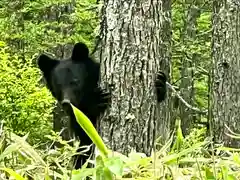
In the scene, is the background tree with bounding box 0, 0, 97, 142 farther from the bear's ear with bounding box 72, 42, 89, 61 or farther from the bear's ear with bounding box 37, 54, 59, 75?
the bear's ear with bounding box 72, 42, 89, 61

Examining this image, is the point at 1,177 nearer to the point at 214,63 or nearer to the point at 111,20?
the point at 111,20

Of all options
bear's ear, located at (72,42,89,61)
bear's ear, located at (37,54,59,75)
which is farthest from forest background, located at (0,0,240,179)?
bear's ear, located at (37,54,59,75)

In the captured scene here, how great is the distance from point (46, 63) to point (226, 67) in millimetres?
4356

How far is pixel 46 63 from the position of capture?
6527mm

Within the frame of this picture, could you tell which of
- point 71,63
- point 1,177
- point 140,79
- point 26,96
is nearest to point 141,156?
point 1,177

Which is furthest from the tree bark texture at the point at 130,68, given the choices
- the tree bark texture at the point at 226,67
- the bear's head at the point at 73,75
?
the tree bark texture at the point at 226,67

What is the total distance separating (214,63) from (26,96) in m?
3.92

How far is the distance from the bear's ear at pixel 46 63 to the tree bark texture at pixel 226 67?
419 cm

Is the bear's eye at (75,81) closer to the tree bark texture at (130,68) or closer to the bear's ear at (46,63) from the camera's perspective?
the bear's ear at (46,63)

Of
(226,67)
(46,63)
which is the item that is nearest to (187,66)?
(226,67)

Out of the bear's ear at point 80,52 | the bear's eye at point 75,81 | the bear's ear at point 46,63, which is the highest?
the bear's ear at point 80,52

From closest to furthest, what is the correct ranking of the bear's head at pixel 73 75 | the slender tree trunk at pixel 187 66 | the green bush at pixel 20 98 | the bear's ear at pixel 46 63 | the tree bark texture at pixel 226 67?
1. the bear's head at pixel 73 75
2. the bear's ear at pixel 46 63
3. the tree bark texture at pixel 226 67
4. the green bush at pixel 20 98
5. the slender tree trunk at pixel 187 66

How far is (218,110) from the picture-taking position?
1015cm

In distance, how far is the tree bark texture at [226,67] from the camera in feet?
32.4
